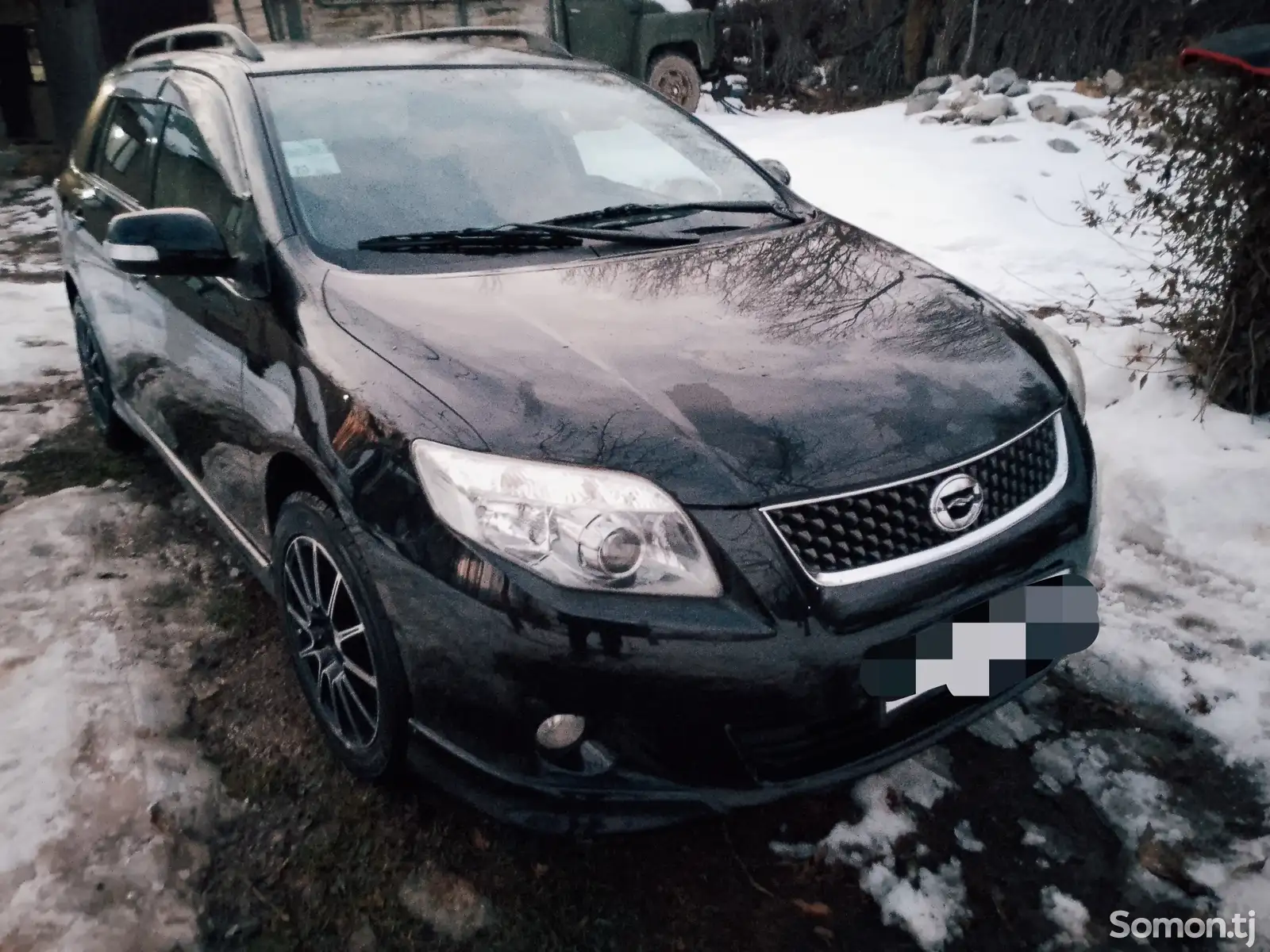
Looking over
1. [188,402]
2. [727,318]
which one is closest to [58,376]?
[188,402]

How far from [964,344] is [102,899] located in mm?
2144

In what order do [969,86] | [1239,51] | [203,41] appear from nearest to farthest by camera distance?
[1239,51] < [203,41] < [969,86]

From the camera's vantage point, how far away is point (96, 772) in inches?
87.5

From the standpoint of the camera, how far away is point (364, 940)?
1.86m

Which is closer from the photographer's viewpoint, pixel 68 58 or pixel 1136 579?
pixel 1136 579

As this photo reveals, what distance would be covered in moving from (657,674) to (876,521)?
1.59ft

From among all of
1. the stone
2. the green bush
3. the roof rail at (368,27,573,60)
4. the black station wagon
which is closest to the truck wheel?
the stone

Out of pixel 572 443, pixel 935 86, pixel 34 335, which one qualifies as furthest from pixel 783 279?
pixel 935 86

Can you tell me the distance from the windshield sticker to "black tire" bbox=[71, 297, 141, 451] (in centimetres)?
177

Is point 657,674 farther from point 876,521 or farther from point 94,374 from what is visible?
point 94,374

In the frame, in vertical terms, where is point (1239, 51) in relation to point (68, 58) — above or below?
above

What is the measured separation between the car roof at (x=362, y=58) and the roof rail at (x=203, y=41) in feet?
0.08

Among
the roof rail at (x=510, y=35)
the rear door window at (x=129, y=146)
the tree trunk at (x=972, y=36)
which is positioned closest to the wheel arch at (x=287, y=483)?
the rear door window at (x=129, y=146)

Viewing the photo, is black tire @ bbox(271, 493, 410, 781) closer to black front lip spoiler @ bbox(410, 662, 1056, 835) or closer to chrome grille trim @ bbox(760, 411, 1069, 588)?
black front lip spoiler @ bbox(410, 662, 1056, 835)
